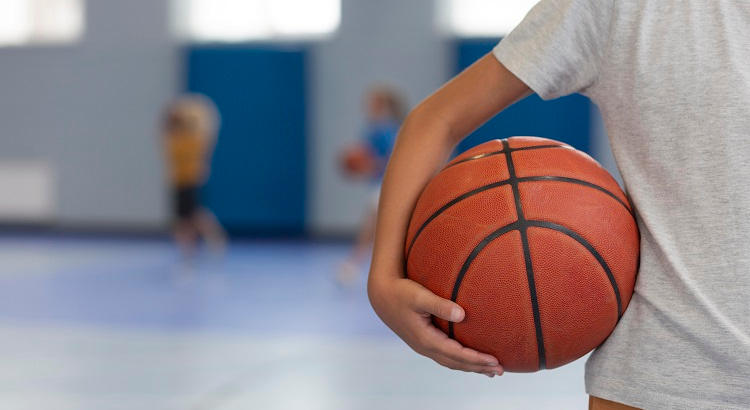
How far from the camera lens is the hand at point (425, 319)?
1.00 meters

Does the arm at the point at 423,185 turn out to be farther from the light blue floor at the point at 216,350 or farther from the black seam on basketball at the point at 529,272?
the light blue floor at the point at 216,350

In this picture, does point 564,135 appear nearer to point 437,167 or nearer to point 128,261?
point 128,261

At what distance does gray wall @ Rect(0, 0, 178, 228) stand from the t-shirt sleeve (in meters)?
8.48

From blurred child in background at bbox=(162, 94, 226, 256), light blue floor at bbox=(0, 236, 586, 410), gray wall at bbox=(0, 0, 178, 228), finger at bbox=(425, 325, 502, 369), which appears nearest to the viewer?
finger at bbox=(425, 325, 502, 369)

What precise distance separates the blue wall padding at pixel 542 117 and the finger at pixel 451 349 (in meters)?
7.26

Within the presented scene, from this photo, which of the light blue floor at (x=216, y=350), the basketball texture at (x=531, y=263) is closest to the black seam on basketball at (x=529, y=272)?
the basketball texture at (x=531, y=263)

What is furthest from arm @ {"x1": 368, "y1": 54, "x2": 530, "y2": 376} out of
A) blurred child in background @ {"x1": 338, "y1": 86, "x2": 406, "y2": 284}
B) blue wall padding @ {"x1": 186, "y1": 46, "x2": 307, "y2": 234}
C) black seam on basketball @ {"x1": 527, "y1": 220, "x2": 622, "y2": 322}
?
blue wall padding @ {"x1": 186, "y1": 46, "x2": 307, "y2": 234}

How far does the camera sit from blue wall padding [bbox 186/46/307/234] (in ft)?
28.7

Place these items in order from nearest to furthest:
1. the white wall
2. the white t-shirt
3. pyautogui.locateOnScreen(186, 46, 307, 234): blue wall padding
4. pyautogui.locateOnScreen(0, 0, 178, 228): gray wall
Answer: the white t-shirt → the white wall → pyautogui.locateOnScreen(186, 46, 307, 234): blue wall padding → pyautogui.locateOnScreen(0, 0, 178, 228): gray wall

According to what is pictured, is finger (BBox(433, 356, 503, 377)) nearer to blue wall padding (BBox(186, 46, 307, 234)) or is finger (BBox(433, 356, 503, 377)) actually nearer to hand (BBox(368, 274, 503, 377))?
hand (BBox(368, 274, 503, 377))

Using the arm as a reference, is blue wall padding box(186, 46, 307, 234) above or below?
below

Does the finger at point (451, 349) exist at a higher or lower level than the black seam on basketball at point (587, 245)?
lower

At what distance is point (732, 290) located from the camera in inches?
36.0

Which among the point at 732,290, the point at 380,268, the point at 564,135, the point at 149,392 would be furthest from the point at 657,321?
the point at 564,135
